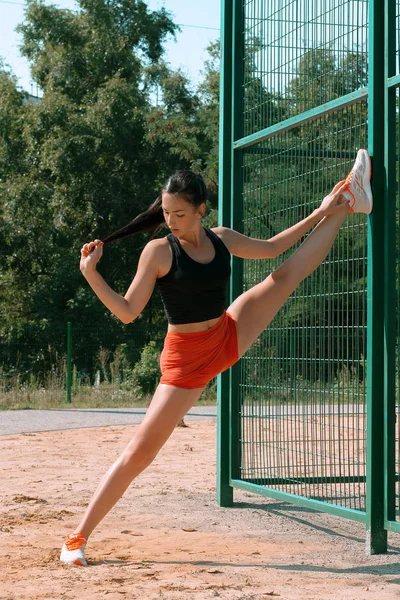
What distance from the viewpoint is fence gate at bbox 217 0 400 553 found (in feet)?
17.8

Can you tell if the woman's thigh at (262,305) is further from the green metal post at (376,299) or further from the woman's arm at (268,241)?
the green metal post at (376,299)

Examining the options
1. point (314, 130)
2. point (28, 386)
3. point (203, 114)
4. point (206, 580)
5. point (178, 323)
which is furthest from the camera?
point (203, 114)

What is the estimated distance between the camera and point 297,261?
565cm

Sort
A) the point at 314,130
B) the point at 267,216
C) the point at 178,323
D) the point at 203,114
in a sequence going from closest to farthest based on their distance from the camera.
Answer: the point at 178,323, the point at 314,130, the point at 267,216, the point at 203,114

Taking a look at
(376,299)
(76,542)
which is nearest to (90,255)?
(76,542)

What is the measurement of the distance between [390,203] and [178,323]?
1435mm

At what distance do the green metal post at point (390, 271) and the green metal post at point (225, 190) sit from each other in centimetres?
191

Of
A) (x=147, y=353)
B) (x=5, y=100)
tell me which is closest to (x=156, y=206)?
(x=147, y=353)

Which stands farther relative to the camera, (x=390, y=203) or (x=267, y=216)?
(x=267, y=216)

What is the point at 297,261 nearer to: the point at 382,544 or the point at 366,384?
the point at 366,384

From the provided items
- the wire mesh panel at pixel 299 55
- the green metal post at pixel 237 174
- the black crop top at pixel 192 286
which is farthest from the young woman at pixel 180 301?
the green metal post at pixel 237 174

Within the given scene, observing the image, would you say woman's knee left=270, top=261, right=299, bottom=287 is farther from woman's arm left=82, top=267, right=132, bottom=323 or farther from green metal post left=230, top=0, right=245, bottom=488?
green metal post left=230, top=0, right=245, bottom=488

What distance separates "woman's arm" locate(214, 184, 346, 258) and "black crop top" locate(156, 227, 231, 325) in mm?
225

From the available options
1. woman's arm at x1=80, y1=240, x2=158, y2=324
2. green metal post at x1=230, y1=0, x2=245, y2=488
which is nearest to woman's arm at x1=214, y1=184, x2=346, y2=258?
woman's arm at x1=80, y1=240, x2=158, y2=324
